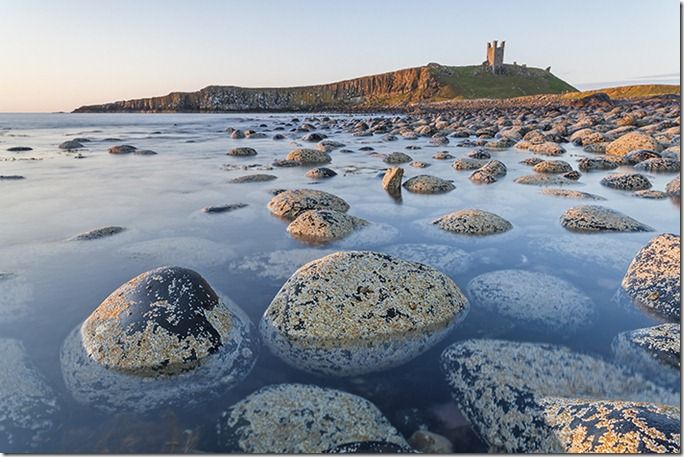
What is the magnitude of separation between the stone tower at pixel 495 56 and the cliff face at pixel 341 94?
2.82 metres

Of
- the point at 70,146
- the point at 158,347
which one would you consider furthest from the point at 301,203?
the point at 70,146

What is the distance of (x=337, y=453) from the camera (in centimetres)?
254

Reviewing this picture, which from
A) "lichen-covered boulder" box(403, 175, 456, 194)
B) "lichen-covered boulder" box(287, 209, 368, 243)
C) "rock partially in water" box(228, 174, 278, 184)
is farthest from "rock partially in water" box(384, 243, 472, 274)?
"rock partially in water" box(228, 174, 278, 184)

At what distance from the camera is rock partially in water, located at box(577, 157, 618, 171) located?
500 inches

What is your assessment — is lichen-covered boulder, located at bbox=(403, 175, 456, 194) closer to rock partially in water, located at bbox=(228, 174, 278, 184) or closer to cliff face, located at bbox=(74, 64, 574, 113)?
rock partially in water, located at bbox=(228, 174, 278, 184)

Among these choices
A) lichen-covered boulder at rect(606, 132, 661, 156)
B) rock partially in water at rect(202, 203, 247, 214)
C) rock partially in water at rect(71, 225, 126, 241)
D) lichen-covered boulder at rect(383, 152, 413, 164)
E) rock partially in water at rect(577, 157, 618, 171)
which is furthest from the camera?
lichen-covered boulder at rect(383, 152, 413, 164)

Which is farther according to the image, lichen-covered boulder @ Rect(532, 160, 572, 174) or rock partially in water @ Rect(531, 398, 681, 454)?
lichen-covered boulder @ Rect(532, 160, 572, 174)

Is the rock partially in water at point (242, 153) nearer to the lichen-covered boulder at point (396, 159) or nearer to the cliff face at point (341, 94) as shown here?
the lichen-covered boulder at point (396, 159)

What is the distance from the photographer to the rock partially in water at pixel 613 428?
2232 millimetres

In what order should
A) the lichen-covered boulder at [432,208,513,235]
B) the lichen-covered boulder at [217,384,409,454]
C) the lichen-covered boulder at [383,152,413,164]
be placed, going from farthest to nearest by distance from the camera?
the lichen-covered boulder at [383,152,413,164] < the lichen-covered boulder at [432,208,513,235] < the lichen-covered boulder at [217,384,409,454]

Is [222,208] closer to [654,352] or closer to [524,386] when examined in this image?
[524,386]

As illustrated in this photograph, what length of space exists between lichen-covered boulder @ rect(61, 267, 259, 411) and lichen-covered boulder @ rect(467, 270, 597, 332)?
2.47 metres

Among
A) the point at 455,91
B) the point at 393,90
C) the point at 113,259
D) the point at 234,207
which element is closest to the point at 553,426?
the point at 113,259

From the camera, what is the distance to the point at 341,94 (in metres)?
138
